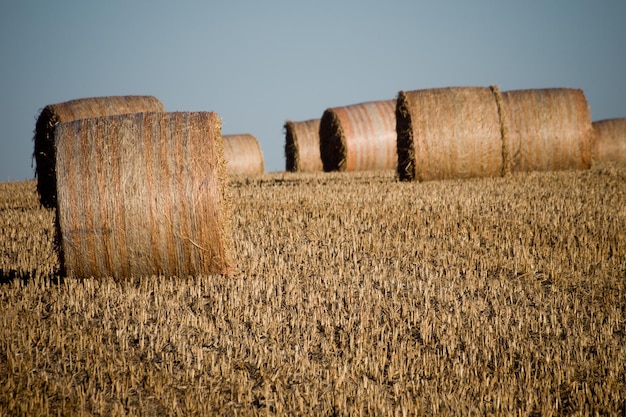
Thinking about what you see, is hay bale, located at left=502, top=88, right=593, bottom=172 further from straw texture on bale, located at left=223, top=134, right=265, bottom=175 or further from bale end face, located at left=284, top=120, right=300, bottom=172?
straw texture on bale, located at left=223, top=134, right=265, bottom=175

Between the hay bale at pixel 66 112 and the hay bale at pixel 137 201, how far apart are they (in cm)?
555

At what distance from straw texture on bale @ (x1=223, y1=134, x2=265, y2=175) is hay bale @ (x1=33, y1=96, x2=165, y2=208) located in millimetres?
9816

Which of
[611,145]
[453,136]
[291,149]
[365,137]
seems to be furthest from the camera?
[291,149]

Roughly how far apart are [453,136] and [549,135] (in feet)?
9.84

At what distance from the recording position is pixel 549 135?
1430 cm

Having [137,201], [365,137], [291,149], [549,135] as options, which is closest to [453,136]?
[549,135]

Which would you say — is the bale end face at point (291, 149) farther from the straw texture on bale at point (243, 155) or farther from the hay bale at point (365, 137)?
the hay bale at point (365, 137)

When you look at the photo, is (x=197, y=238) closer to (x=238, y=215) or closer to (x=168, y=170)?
(x=168, y=170)

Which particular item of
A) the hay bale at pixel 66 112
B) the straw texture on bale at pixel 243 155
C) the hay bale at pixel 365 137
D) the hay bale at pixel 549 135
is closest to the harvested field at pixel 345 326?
the hay bale at pixel 66 112

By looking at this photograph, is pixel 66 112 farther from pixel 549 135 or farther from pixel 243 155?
pixel 243 155

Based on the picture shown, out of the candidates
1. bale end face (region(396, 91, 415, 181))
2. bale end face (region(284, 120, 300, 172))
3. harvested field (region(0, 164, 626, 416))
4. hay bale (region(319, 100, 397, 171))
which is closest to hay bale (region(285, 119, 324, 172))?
bale end face (region(284, 120, 300, 172))

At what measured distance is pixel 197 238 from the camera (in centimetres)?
605

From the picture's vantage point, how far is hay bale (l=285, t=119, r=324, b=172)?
880 inches

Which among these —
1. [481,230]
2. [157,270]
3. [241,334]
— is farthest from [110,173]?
[481,230]
